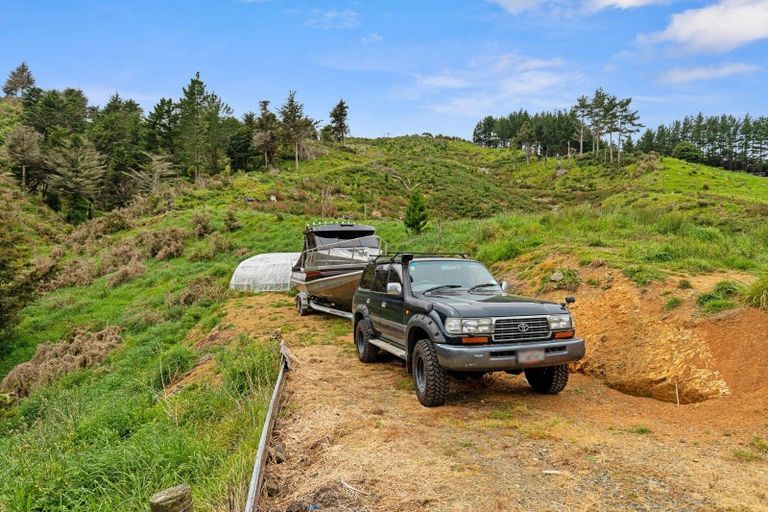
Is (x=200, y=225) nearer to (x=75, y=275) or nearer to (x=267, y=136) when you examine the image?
A: (x=75, y=275)

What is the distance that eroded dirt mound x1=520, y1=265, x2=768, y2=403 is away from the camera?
6410mm

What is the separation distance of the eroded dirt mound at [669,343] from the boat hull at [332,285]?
536cm

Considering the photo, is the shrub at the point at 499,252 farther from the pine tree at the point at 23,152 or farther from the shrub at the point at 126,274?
the pine tree at the point at 23,152

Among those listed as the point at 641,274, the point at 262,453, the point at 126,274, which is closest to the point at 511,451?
the point at 262,453

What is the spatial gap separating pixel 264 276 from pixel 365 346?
10762mm

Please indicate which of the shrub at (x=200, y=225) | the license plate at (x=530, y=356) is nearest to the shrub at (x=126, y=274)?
the shrub at (x=200, y=225)

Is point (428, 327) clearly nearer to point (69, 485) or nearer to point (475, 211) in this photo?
point (69, 485)

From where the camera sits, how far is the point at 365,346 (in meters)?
8.70

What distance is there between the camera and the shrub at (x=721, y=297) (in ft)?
24.4

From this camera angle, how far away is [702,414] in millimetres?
5816

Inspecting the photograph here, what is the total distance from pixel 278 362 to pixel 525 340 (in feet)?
13.7

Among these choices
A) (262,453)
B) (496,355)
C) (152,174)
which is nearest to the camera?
(262,453)

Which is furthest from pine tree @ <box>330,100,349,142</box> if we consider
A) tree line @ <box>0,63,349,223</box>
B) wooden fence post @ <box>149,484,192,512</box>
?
wooden fence post @ <box>149,484,192,512</box>

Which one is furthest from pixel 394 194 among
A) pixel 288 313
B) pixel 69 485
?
pixel 69 485
